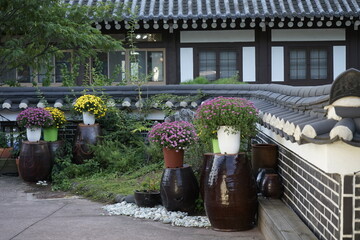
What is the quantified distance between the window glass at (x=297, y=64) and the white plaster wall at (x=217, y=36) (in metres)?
1.33

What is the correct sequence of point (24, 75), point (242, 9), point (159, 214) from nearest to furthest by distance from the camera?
point (159, 214)
point (242, 9)
point (24, 75)

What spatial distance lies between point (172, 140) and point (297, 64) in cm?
1068

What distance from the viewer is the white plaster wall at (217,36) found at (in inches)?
673

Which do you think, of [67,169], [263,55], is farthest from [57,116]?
[263,55]

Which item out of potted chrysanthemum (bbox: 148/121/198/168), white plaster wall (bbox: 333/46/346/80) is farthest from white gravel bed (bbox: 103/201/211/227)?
white plaster wall (bbox: 333/46/346/80)

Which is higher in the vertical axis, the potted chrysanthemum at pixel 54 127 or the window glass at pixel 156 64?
the window glass at pixel 156 64

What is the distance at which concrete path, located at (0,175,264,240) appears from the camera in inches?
258

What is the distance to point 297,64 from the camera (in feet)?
57.5

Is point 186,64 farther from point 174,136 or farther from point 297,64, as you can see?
point 174,136

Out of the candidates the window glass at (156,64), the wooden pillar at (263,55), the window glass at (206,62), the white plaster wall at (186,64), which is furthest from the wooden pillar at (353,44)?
the window glass at (156,64)

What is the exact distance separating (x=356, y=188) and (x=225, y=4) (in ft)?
42.5

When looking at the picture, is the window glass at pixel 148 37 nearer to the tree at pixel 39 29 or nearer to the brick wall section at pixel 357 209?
the tree at pixel 39 29

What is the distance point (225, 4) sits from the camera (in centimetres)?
1680

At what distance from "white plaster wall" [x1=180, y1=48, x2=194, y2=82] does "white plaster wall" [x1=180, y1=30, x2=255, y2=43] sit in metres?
0.31
